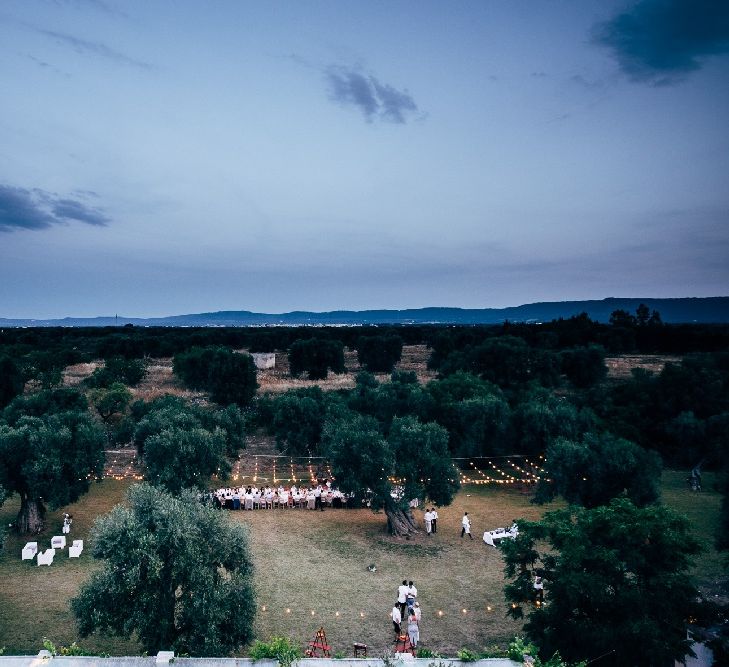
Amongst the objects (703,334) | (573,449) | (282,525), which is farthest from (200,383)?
(703,334)

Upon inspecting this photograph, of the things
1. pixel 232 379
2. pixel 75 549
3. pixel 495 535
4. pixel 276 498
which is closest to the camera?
pixel 75 549

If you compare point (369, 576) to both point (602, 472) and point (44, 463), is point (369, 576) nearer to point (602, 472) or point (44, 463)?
point (602, 472)

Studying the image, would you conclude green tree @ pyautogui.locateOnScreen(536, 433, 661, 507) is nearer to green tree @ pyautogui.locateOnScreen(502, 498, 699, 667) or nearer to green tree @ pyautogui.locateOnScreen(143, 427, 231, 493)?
green tree @ pyautogui.locateOnScreen(502, 498, 699, 667)

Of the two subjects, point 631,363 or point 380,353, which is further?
point 631,363

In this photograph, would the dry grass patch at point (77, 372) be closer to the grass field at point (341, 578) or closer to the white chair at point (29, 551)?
the grass field at point (341, 578)

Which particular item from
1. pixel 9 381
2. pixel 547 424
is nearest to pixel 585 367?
pixel 547 424

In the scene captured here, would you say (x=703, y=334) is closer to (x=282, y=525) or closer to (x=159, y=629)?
(x=282, y=525)
